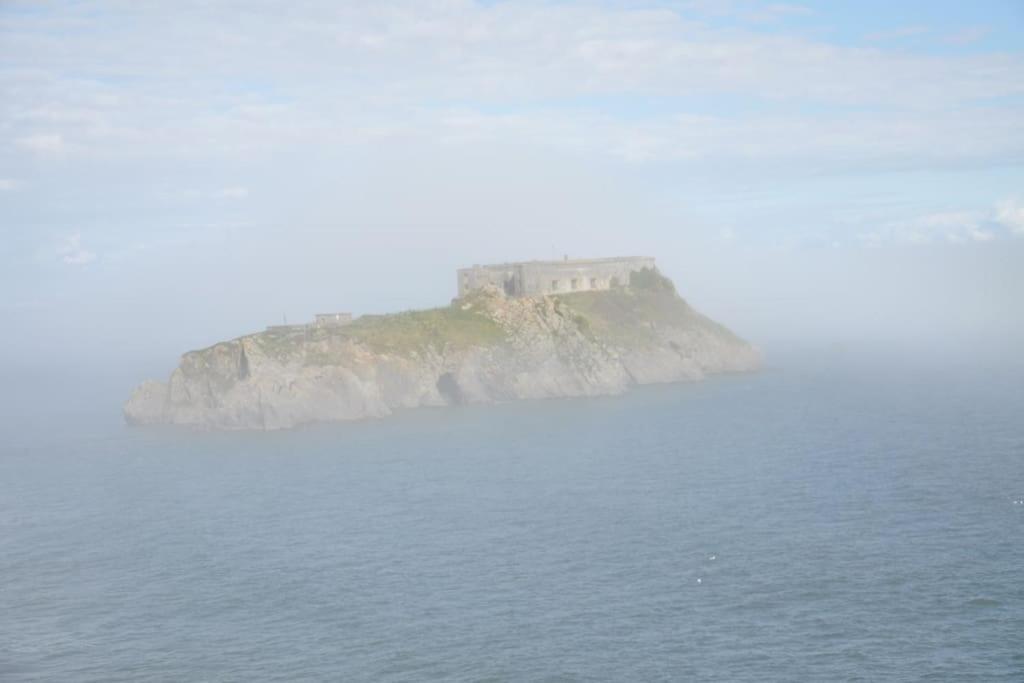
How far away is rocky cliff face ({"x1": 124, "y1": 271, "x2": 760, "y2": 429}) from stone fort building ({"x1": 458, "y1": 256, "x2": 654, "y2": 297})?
2.85 metres

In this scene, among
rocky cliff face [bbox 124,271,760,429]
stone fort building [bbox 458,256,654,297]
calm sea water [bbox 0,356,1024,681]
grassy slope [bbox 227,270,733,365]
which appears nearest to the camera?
calm sea water [bbox 0,356,1024,681]

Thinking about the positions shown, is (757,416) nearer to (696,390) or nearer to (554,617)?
(696,390)

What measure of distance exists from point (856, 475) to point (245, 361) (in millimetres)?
51517

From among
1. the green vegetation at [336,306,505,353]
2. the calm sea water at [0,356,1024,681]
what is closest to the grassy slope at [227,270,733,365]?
the green vegetation at [336,306,505,353]

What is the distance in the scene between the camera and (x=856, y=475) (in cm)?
6203

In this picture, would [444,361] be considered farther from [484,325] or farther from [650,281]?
[650,281]

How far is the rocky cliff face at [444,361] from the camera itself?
95225 millimetres

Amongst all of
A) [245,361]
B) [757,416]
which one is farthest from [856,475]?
[245,361]

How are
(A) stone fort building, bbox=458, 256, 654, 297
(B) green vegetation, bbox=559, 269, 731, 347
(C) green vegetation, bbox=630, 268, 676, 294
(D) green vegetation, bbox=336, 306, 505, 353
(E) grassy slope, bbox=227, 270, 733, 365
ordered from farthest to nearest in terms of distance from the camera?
(C) green vegetation, bbox=630, 268, 676, 294, (A) stone fort building, bbox=458, 256, 654, 297, (B) green vegetation, bbox=559, 269, 731, 347, (D) green vegetation, bbox=336, 306, 505, 353, (E) grassy slope, bbox=227, 270, 733, 365

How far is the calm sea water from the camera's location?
123 feet

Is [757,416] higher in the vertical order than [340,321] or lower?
lower

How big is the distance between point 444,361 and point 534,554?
2203 inches

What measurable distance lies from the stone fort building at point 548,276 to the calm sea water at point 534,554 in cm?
3751

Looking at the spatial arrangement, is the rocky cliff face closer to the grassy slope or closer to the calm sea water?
the grassy slope
